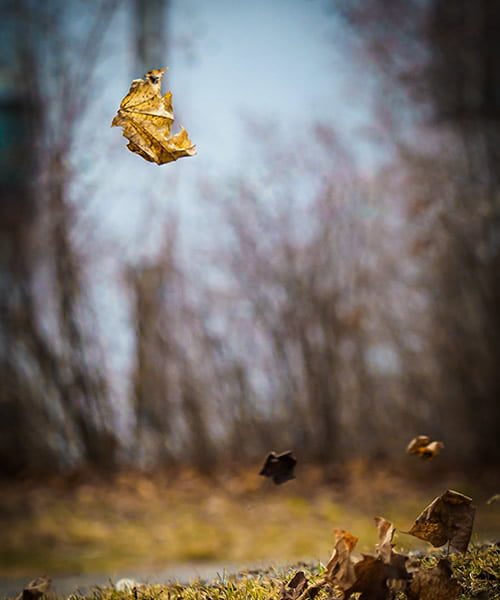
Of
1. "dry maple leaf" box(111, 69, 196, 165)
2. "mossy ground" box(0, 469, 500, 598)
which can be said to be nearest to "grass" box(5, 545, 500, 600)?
"dry maple leaf" box(111, 69, 196, 165)

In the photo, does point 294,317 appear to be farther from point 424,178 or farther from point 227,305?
point 424,178

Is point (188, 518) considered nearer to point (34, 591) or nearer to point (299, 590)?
point (34, 591)

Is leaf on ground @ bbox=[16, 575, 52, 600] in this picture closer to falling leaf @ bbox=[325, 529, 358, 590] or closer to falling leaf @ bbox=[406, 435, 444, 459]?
falling leaf @ bbox=[325, 529, 358, 590]

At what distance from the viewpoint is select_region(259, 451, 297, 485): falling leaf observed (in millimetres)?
1410

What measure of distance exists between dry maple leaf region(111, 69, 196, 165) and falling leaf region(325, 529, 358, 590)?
2.15 ft

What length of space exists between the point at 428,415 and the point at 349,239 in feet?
4.16

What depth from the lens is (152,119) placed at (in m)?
1.25

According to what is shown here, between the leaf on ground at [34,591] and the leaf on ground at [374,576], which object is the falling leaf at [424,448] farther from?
the leaf on ground at [34,591]

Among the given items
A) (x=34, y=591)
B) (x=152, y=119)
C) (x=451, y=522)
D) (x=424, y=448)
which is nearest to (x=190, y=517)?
(x=34, y=591)

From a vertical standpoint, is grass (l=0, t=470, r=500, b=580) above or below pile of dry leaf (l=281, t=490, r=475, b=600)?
below

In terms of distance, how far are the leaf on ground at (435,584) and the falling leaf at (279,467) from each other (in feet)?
0.91

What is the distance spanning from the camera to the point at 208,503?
4355 mm

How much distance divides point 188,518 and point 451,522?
9.33 feet

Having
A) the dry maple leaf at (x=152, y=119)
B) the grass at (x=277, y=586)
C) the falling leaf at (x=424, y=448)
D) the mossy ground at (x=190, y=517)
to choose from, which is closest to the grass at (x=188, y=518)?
the mossy ground at (x=190, y=517)
